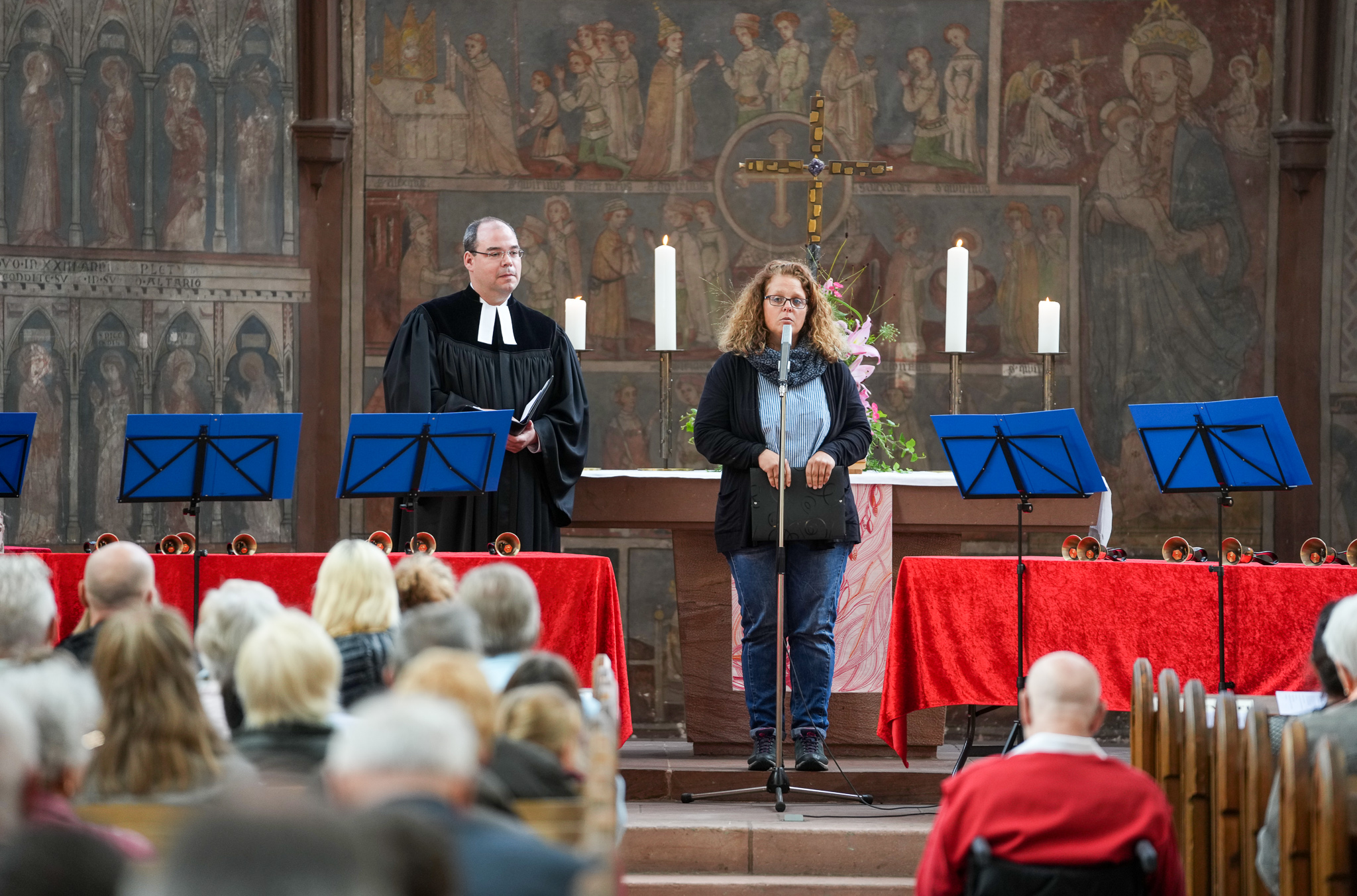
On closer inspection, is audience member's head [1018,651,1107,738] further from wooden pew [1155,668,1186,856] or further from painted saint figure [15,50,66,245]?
painted saint figure [15,50,66,245]

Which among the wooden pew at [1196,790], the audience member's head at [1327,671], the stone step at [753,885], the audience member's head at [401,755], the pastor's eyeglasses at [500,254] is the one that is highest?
the pastor's eyeglasses at [500,254]

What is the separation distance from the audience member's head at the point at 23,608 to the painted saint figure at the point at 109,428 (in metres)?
6.38

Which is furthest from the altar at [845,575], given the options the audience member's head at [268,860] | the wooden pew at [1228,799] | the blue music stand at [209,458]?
the audience member's head at [268,860]

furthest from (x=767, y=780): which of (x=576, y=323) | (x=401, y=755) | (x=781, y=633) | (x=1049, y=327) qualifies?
(x=401, y=755)

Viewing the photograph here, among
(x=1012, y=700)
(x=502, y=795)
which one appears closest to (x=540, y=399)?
(x=1012, y=700)

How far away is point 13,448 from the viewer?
6.42 m

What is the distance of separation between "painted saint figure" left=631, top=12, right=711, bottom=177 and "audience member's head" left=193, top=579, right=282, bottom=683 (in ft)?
24.5

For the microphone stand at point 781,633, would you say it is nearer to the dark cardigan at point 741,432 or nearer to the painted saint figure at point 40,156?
the dark cardigan at point 741,432

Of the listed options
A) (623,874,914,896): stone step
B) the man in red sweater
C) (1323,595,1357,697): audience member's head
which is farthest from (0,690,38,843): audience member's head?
(623,874,914,896): stone step

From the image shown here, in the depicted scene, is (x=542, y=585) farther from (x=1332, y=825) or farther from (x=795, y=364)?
(x=1332, y=825)

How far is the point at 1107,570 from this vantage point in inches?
268

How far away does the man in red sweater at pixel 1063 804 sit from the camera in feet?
11.6

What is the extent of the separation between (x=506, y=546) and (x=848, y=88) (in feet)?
18.8

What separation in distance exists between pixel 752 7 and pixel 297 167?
11.1 ft
